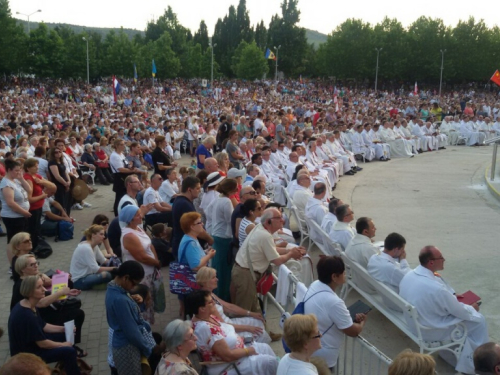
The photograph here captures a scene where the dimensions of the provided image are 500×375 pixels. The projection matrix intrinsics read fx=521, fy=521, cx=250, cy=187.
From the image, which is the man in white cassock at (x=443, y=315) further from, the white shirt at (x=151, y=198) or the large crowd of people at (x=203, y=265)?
the white shirt at (x=151, y=198)

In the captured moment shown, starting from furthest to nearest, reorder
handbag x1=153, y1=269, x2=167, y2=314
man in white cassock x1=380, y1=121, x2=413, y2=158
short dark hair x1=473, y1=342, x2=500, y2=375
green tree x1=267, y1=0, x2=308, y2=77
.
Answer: green tree x1=267, y1=0, x2=308, y2=77, man in white cassock x1=380, y1=121, x2=413, y2=158, handbag x1=153, y1=269, x2=167, y2=314, short dark hair x1=473, y1=342, x2=500, y2=375

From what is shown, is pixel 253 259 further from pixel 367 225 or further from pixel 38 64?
pixel 38 64

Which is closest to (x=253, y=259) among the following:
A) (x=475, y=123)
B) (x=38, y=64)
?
(x=475, y=123)

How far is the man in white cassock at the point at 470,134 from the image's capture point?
82.7 feet

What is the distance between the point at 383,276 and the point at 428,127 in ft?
61.6

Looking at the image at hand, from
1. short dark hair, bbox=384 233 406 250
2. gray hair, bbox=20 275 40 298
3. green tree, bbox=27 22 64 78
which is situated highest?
green tree, bbox=27 22 64 78

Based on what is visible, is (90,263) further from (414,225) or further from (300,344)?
(414,225)

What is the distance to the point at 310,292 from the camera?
478cm

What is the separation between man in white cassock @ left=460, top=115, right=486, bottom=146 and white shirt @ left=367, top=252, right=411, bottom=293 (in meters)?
21.0

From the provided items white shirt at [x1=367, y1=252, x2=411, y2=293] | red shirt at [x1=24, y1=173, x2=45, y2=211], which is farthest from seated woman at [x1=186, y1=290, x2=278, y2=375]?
red shirt at [x1=24, y1=173, x2=45, y2=211]

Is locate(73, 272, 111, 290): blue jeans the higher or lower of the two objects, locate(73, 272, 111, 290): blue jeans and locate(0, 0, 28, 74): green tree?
the lower

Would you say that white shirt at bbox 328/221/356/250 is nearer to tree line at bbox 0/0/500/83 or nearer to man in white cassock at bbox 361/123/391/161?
man in white cassock at bbox 361/123/391/161

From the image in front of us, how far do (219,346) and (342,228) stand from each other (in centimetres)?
349

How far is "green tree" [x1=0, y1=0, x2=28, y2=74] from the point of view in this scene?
5253 cm
